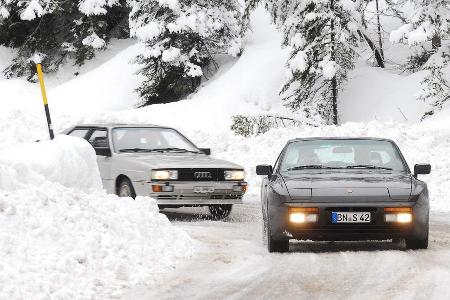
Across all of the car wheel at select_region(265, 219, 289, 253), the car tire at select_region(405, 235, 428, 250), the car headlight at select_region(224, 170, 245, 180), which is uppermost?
the car headlight at select_region(224, 170, 245, 180)

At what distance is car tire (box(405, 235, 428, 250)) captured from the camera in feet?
31.3

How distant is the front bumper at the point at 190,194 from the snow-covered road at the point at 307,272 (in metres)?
1.81

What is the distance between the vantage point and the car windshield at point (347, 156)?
10.7 m

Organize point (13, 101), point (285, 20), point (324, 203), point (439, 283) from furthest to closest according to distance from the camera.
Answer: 1. point (13, 101)
2. point (285, 20)
3. point (324, 203)
4. point (439, 283)

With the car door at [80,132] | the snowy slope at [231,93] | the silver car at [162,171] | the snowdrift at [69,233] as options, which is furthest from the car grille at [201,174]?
the snowy slope at [231,93]

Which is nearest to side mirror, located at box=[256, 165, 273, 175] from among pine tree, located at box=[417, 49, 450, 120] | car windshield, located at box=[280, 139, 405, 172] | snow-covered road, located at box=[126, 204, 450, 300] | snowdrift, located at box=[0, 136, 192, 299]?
car windshield, located at box=[280, 139, 405, 172]

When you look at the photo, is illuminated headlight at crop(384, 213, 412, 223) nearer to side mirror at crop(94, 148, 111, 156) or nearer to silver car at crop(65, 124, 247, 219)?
silver car at crop(65, 124, 247, 219)

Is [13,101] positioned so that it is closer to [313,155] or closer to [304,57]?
[304,57]

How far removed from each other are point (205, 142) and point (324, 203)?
53.3 ft

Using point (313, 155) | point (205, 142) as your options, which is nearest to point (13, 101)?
point (205, 142)

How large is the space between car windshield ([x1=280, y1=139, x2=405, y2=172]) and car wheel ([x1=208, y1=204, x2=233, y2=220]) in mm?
3280

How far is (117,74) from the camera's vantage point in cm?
3319

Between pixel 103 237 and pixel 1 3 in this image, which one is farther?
pixel 1 3

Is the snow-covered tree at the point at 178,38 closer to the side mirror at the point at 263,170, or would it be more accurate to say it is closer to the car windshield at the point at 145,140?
the car windshield at the point at 145,140
